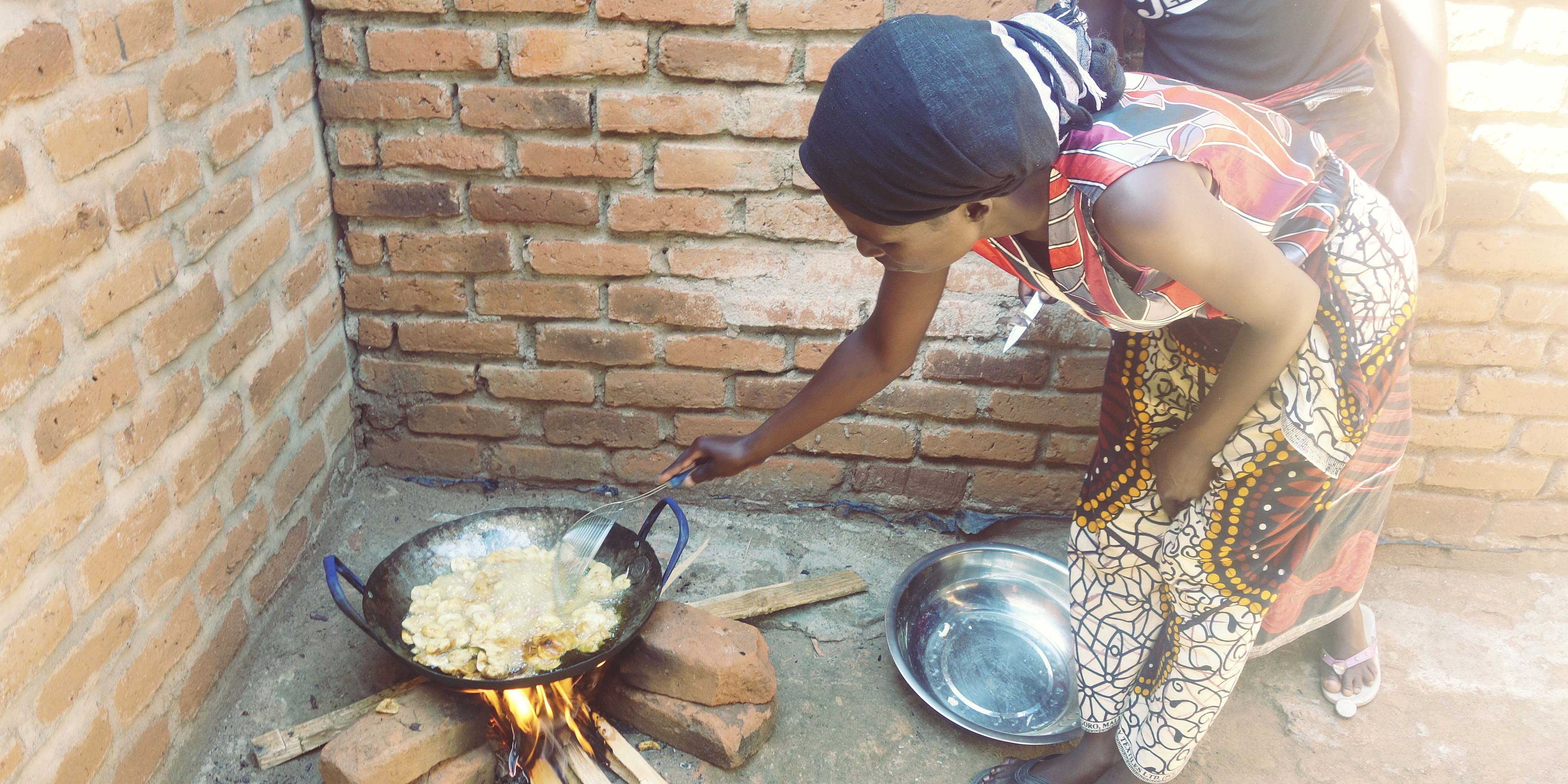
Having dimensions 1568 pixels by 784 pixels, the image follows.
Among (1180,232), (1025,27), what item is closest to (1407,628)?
(1180,232)

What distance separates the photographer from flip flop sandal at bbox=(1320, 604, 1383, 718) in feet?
7.47

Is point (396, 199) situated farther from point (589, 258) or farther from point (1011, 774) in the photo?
point (1011, 774)

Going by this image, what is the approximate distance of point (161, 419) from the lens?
1.77 meters

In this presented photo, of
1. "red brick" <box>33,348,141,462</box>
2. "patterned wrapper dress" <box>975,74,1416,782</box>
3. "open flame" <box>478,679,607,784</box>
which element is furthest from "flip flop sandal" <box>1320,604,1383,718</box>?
"red brick" <box>33,348,141,462</box>

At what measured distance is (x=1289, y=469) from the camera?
5.18ft

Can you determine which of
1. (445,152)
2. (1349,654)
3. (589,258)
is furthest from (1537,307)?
(445,152)

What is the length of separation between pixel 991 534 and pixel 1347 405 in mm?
1327

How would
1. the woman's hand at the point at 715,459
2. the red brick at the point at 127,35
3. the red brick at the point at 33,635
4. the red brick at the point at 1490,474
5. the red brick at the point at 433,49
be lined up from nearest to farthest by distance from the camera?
the red brick at the point at 33,635, the red brick at the point at 127,35, the woman's hand at the point at 715,459, the red brick at the point at 433,49, the red brick at the point at 1490,474

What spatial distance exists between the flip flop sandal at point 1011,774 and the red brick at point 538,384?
138cm

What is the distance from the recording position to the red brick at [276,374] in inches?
83.8

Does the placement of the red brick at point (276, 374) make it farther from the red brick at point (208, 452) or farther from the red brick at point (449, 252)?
the red brick at point (449, 252)

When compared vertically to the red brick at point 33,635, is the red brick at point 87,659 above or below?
below

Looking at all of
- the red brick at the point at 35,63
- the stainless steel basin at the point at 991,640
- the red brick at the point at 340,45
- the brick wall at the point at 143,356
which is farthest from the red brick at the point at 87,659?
the stainless steel basin at the point at 991,640

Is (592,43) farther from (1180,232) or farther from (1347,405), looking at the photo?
(1347,405)
